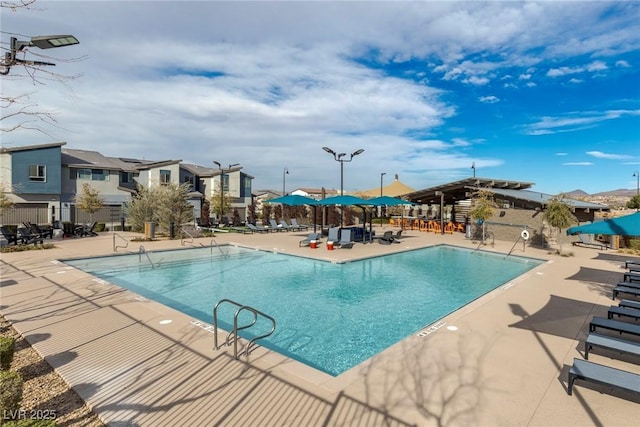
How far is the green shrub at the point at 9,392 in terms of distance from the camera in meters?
2.96

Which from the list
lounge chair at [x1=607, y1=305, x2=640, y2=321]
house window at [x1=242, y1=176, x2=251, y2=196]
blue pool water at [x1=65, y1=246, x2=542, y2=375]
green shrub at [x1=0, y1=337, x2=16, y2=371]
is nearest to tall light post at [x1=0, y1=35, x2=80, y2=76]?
green shrub at [x1=0, y1=337, x2=16, y2=371]

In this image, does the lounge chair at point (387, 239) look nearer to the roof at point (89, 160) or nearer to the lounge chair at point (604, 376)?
the lounge chair at point (604, 376)

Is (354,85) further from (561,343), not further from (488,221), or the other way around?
(561,343)

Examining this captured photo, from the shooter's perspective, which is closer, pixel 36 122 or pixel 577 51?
pixel 36 122

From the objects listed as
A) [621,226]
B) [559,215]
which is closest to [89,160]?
[559,215]

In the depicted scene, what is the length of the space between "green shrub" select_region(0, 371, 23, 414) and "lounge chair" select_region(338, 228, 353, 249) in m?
14.0

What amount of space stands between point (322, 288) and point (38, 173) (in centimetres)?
2719

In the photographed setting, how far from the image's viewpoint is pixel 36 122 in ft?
14.3

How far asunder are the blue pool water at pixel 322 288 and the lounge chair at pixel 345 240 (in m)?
2.23

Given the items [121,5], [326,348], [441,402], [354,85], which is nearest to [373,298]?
[326,348]

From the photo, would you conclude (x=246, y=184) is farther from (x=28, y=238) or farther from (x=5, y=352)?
(x=5, y=352)

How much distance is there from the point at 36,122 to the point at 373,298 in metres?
7.79

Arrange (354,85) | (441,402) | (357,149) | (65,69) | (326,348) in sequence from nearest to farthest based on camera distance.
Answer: (441,402), (65,69), (326,348), (354,85), (357,149)

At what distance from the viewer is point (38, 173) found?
85.6 ft
